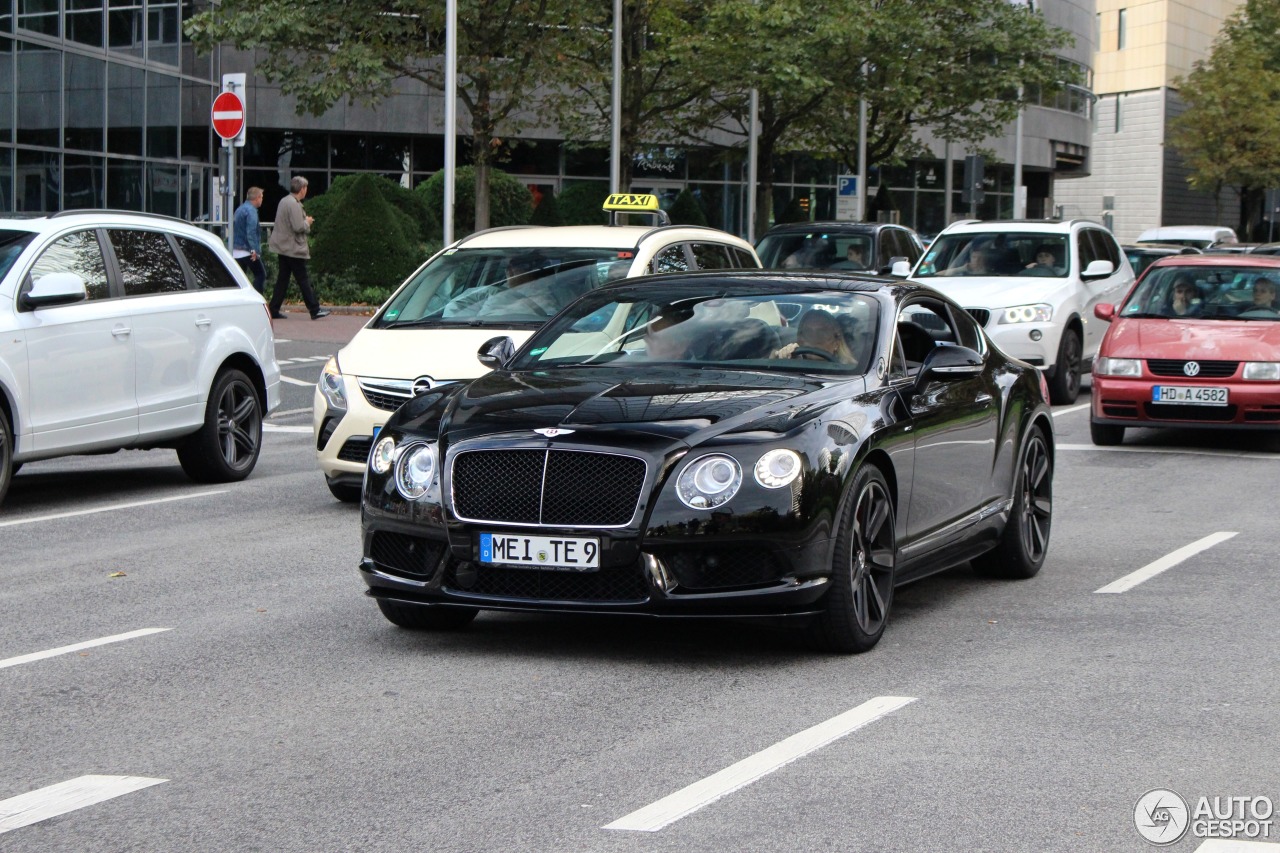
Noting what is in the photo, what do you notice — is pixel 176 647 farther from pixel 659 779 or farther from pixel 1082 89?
pixel 1082 89

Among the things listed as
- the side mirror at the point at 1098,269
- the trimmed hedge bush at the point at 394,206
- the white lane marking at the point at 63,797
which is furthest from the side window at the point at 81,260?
the trimmed hedge bush at the point at 394,206

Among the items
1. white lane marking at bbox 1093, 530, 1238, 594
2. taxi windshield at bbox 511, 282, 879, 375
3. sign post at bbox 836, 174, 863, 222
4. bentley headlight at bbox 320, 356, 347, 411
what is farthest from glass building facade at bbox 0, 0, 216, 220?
taxi windshield at bbox 511, 282, 879, 375

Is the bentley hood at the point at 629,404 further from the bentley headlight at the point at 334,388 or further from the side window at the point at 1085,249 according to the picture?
the side window at the point at 1085,249

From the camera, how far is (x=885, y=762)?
5.61 meters

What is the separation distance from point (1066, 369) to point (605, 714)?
47.3ft

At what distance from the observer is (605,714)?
6.25 m

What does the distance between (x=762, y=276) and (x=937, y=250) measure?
1298cm

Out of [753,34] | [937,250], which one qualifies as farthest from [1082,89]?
[937,250]

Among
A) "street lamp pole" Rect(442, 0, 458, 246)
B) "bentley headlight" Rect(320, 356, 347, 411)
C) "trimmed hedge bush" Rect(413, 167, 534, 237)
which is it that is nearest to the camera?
"bentley headlight" Rect(320, 356, 347, 411)

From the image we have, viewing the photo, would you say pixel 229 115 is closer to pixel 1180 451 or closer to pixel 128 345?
pixel 128 345

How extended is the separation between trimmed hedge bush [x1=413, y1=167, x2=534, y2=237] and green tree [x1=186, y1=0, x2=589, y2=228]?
7.33 m

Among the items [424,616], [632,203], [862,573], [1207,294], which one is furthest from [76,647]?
[632,203]

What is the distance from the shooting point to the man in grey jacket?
27000 mm

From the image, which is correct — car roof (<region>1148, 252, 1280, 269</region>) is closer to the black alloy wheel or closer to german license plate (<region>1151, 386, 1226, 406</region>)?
german license plate (<region>1151, 386, 1226, 406</region>)
